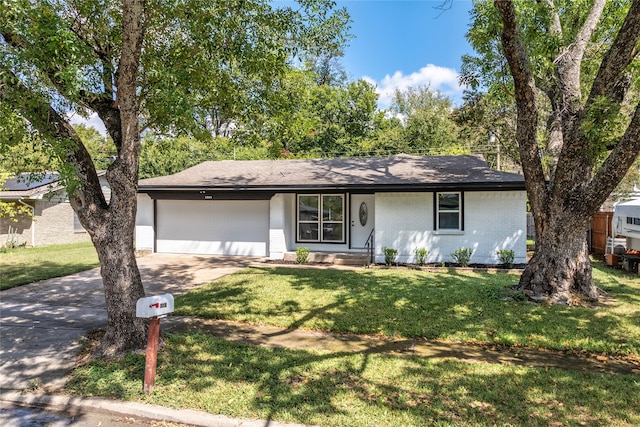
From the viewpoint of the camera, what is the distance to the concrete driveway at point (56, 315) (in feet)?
15.9

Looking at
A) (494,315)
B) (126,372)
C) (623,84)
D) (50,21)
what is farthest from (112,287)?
(623,84)

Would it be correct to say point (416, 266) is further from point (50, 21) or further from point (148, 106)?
point (50, 21)

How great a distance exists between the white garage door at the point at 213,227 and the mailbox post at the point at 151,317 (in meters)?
10.7

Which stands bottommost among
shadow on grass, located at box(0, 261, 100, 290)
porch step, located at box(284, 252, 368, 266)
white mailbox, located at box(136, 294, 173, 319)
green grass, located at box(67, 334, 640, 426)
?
green grass, located at box(67, 334, 640, 426)

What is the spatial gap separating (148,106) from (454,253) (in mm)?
9914

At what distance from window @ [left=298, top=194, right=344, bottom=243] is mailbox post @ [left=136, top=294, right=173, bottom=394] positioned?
10637 mm

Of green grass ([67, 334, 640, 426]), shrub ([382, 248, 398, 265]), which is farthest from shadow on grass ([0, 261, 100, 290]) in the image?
shrub ([382, 248, 398, 265])

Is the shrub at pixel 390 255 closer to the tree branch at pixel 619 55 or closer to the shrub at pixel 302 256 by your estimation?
the shrub at pixel 302 256

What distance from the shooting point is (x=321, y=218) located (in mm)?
14844

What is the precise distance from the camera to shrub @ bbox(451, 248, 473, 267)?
12352 mm

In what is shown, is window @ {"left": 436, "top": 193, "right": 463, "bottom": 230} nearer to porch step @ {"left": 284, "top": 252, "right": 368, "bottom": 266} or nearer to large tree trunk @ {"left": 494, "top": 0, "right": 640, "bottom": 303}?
porch step @ {"left": 284, "top": 252, "right": 368, "bottom": 266}

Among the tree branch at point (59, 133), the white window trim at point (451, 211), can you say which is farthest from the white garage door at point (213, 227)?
the tree branch at point (59, 133)

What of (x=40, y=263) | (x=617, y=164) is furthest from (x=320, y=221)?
(x=617, y=164)

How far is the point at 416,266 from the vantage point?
12516 mm
